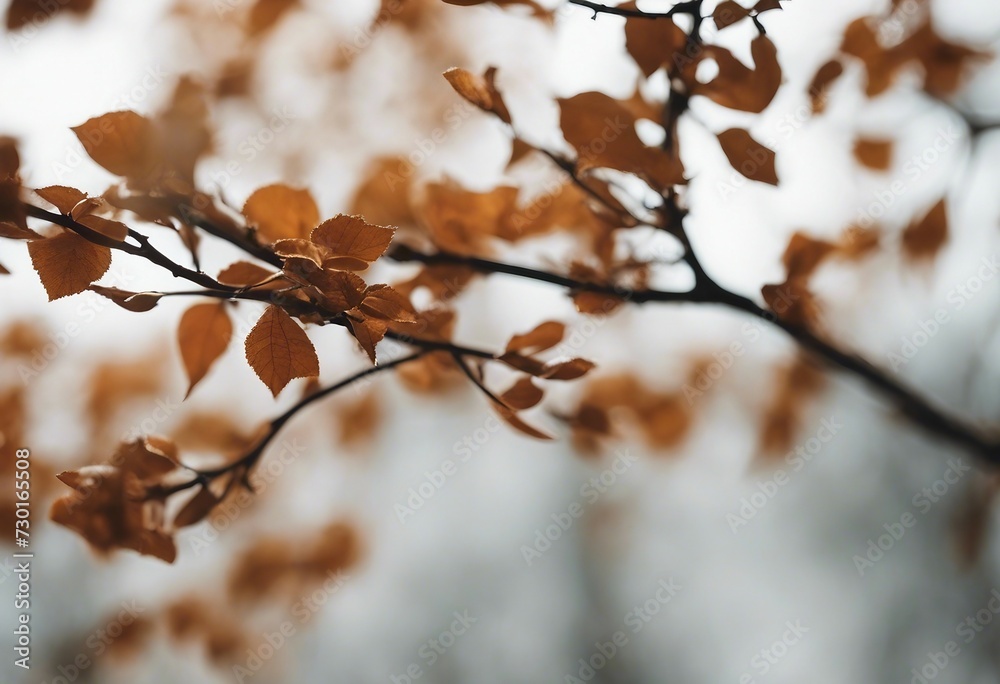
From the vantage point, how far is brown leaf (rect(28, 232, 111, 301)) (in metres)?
0.27

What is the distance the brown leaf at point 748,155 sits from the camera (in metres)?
0.32

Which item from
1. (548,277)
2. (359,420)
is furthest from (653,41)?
(359,420)

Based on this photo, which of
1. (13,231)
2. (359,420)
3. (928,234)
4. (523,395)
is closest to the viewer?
(13,231)

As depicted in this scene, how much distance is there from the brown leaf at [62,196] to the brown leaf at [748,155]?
0.32m

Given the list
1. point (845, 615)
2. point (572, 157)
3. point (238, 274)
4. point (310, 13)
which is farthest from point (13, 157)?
point (845, 615)

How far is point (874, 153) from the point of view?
0.70 metres

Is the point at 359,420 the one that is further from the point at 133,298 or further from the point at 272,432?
the point at 133,298

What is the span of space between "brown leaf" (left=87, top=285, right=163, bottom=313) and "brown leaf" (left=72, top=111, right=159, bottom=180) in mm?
72

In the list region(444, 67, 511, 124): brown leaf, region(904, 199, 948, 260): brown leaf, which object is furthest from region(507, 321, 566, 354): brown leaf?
region(904, 199, 948, 260): brown leaf

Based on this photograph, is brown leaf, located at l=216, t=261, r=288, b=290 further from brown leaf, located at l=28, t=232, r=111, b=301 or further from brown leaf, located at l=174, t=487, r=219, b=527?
brown leaf, located at l=174, t=487, r=219, b=527

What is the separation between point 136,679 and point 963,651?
235cm

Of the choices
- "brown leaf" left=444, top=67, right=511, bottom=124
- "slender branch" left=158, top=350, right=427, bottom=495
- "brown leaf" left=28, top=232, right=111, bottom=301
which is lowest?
"slender branch" left=158, top=350, right=427, bottom=495

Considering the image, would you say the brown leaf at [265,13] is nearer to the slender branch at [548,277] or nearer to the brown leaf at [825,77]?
the slender branch at [548,277]

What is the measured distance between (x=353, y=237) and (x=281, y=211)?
106mm
